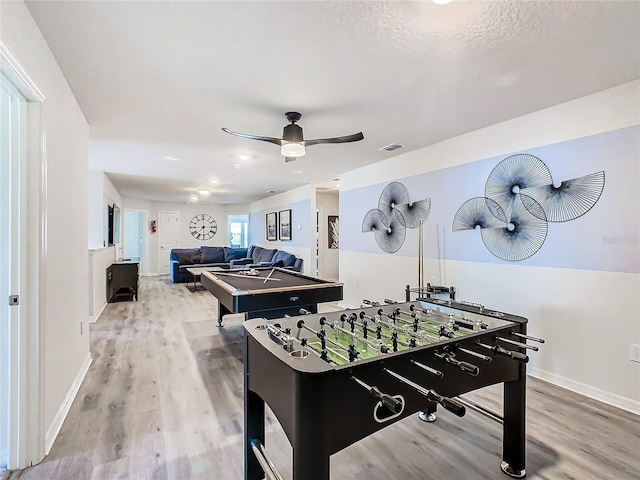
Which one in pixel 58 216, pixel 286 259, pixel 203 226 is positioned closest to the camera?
pixel 58 216

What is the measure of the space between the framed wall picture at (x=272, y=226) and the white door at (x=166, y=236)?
345 cm

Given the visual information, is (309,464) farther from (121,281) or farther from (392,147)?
(121,281)

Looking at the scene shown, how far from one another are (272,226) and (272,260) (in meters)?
1.55

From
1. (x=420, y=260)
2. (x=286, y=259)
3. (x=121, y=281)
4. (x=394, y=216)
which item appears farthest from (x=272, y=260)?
(x=420, y=260)

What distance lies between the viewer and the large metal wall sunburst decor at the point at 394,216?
13.6 feet

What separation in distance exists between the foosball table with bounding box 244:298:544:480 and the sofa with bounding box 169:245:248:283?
6.95 meters

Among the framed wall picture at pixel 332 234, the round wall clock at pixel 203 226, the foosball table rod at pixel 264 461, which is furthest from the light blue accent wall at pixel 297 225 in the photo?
the foosball table rod at pixel 264 461

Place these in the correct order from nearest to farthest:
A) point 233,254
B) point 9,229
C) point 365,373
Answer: point 365,373 < point 9,229 < point 233,254

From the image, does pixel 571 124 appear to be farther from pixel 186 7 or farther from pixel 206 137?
pixel 206 137

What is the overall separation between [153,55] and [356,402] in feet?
7.30

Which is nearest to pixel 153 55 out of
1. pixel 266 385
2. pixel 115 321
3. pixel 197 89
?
pixel 197 89

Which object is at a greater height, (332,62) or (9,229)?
(332,62)

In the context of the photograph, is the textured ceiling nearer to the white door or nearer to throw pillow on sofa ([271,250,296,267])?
throw pillow on sofa ([271,250,296,267])

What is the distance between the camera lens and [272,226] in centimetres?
886
